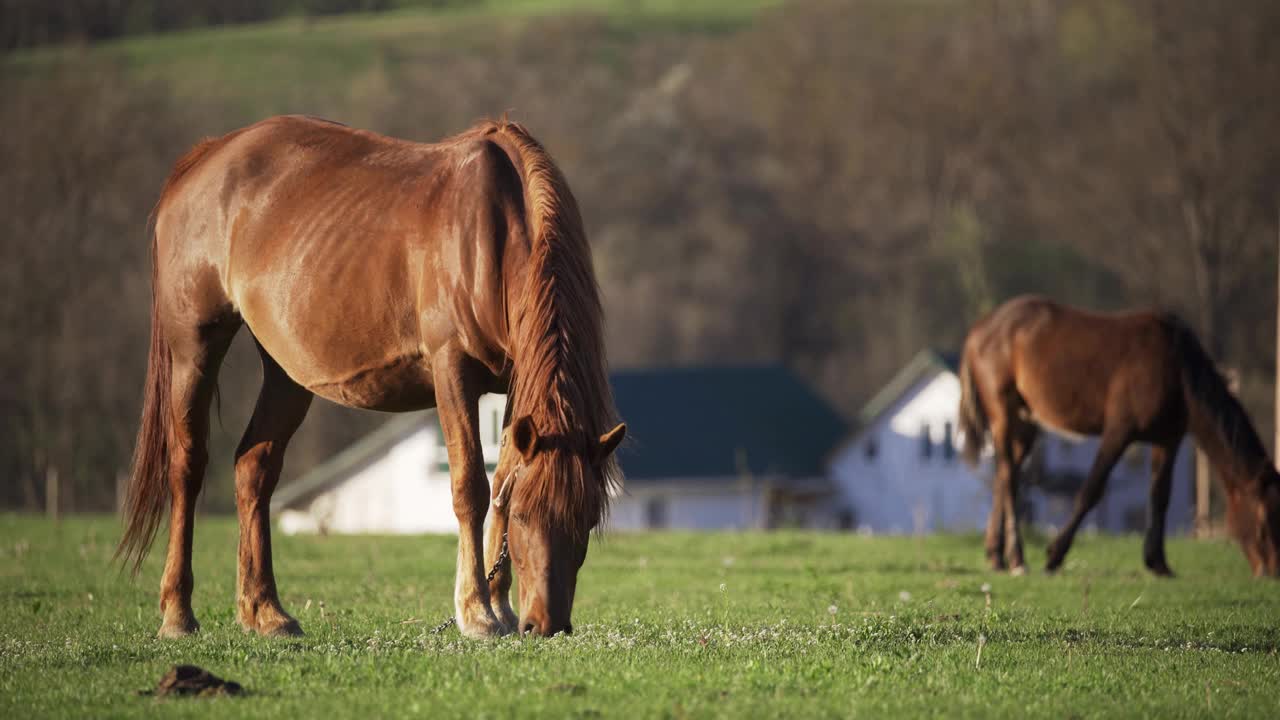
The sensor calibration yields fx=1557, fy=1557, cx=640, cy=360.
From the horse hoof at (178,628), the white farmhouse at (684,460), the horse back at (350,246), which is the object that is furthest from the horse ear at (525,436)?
the white farmhouse at (684,460)

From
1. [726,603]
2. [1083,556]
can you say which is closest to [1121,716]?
[726,603]

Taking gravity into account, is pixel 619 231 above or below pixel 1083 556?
above

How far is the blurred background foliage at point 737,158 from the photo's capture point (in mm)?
42094

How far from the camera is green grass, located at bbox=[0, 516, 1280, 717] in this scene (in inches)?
264

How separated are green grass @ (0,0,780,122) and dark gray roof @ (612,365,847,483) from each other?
1583cm

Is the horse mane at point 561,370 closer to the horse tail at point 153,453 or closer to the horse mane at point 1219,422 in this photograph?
the horse tail at point 153,453

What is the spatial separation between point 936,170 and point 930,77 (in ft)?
11.9

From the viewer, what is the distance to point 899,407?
217ft

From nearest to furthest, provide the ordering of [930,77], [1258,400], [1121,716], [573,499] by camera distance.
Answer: [1121,716]
[573,499]
[1258,400]
[930,77]

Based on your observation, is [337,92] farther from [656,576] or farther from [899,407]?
[656,576]

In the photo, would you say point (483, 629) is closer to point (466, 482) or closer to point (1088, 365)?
point (466, 482)

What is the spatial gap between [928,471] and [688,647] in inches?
2380

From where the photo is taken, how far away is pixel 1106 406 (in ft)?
53.6

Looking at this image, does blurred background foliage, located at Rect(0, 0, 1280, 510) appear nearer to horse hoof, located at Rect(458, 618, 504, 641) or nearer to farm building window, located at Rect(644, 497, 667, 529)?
farm building window, located at Rect(644, 497, 667, 529)
